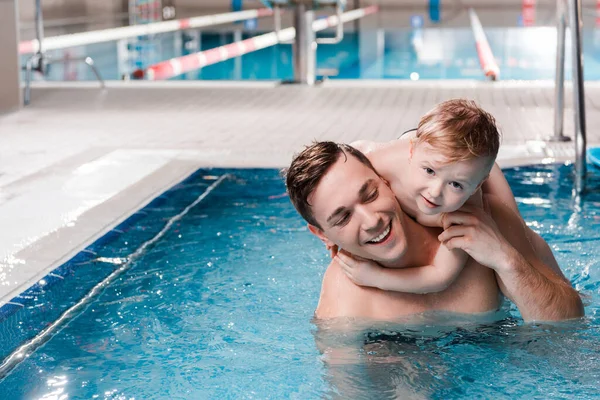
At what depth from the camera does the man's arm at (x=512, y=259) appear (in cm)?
183

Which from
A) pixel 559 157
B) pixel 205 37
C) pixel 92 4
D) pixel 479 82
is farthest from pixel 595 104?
pixel 92 4

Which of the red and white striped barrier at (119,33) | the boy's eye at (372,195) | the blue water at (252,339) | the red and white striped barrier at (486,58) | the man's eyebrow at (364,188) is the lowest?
the blue water at (252,339)

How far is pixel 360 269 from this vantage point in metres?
1.90

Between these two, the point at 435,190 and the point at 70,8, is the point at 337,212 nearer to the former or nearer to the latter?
the point at 435,190

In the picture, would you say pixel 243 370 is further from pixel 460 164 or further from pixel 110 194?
pixel 110 194

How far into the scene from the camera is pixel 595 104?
6004 millimetres

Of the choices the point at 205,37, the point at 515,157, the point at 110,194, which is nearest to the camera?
the point at 110,194

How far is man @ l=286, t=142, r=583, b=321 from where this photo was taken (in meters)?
1.78

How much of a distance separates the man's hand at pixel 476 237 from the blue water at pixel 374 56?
831cm

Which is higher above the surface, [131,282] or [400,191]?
[400,191]

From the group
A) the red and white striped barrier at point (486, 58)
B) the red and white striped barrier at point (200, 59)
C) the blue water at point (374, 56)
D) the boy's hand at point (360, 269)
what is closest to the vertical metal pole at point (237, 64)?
the blue water at point (374, 56)

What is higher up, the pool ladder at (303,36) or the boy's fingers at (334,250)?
the pool ladder at (303,36)

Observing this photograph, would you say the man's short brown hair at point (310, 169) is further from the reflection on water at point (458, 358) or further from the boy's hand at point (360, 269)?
the reflection on water at point (458, 358)

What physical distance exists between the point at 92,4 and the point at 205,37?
6.19m
